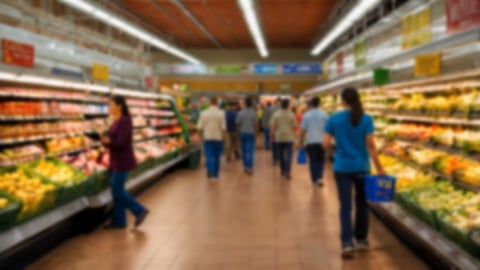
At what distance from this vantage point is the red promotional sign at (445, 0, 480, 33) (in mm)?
5071

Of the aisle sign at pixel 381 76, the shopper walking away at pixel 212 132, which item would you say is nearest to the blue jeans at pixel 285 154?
the shopper walking away at pixel 212 132

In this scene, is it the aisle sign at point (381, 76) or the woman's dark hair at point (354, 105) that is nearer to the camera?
the woman's dark hair at point (354, 105)

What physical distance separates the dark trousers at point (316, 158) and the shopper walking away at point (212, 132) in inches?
83.3

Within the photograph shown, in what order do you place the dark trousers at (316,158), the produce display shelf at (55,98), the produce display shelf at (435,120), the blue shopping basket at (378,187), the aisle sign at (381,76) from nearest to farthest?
the blue shopping basket at (378,187) < the produce display shelf at (435,120) < the produce display shelf at (55,98) < the aisle sign at (381,76) < the dark trousers at (316,158)

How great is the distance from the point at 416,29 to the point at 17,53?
533cm

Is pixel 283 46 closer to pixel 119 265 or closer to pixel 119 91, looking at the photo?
pixel 119 91

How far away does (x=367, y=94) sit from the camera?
11461 millimetres

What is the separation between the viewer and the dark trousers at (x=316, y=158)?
31.1 feet

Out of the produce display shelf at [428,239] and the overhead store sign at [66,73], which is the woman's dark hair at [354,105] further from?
the overhead store sign at [66,73]

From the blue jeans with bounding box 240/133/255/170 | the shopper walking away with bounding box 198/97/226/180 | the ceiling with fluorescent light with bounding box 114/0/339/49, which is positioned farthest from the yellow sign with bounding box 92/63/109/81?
the ceiling with fluorescent light with bounding box 114/0/339/49

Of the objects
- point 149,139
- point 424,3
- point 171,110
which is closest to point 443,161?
point 424,3

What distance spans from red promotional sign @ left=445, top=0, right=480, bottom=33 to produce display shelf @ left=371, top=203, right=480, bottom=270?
209cm

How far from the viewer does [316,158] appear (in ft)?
31.4

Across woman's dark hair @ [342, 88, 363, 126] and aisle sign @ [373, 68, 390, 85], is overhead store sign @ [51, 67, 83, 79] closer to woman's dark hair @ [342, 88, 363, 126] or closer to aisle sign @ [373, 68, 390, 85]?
woman's dark hair @ [342, 88, 363, 126]
